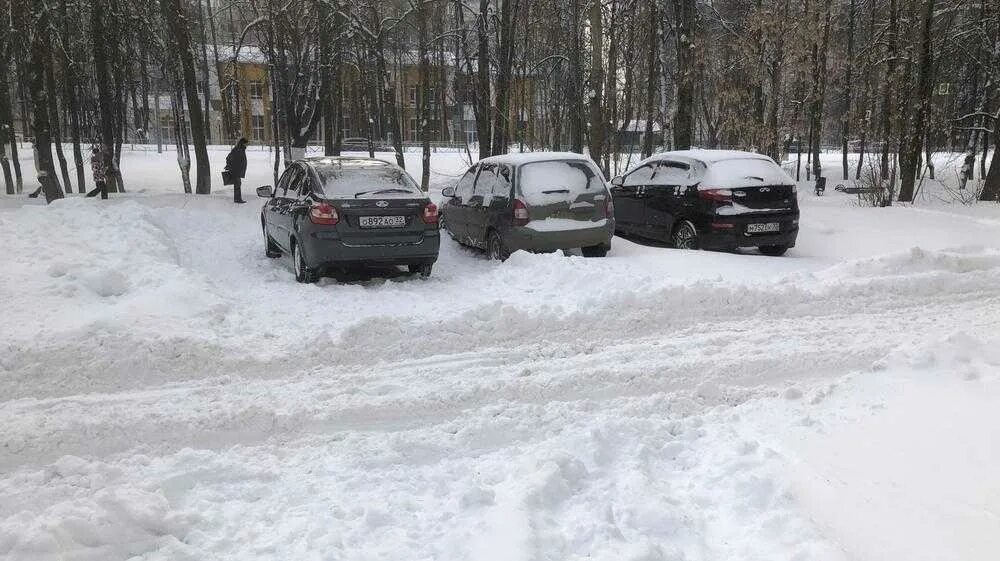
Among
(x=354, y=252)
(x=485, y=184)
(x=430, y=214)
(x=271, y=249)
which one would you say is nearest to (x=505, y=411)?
(x=354, y=252)

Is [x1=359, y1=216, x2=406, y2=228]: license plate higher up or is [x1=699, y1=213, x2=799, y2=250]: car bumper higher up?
[x1=359, y1=216, x2=406, y2=228]: license plate

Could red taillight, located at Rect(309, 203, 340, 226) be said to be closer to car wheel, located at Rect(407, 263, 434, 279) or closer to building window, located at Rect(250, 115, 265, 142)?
car wheel, located at Rect(407, 263, 434, 279)

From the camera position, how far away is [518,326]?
6535 mm

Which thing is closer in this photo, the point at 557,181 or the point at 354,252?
the point at 354,252

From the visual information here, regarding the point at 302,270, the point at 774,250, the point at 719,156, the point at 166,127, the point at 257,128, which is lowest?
the point at 774,250

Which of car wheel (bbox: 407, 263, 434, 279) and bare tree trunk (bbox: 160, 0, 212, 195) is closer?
car wheel (bbox: 407, 263, 434, 279)

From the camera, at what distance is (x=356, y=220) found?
8.54 metres

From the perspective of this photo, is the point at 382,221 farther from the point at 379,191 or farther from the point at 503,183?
the point at 503,183

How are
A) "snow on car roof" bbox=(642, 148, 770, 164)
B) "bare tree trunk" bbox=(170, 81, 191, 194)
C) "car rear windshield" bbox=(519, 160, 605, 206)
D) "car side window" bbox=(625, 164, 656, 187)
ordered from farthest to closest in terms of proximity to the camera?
"bare tree trunk" bbox=(170, 81, 191, 194) < "car side window" bbox=(625, 164, 656, 187) < "snow on car roof" bbox=(642, 148, 770, 164) < "car rear windshield" bbox=(519, 160, 605, 206)

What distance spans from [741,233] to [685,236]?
86cm

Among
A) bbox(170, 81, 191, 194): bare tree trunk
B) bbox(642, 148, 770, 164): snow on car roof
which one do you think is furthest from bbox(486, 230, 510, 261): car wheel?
bbox(170, 81, 191, 194): bare tree trunk

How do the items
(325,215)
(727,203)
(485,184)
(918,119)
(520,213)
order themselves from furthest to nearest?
(918,119) → (485,184) → (727,203) → (520,213) → (325,215)

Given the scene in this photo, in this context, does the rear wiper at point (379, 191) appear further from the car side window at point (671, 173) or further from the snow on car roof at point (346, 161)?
the car side window at point (671, 173)

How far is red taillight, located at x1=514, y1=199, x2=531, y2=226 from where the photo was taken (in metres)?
9.52
